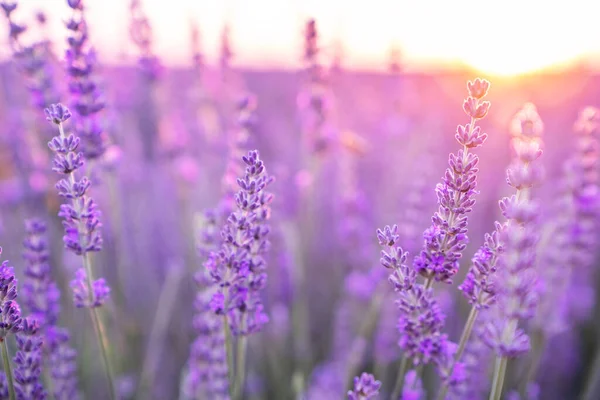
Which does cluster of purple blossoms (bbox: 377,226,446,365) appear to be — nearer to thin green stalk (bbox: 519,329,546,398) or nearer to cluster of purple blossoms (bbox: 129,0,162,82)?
thin green stalk (bbox: 519,329,546,398)

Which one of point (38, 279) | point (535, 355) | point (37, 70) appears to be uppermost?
point (37, 70)

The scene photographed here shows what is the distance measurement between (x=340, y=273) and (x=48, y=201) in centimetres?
183

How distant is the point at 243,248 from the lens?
1.34 m

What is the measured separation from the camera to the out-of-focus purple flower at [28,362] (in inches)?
54.7

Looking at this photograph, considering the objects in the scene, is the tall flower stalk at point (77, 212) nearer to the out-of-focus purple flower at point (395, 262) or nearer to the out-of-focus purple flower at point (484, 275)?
the out-of-focus purple flower at point (395, 262)

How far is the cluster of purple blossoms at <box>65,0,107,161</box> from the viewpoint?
183 centimetres

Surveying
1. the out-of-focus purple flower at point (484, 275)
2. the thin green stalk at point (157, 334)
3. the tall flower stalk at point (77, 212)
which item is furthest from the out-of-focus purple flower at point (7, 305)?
the thin green stalk at point (157, 334)

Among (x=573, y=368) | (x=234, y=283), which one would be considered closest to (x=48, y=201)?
(x=234, y=283)

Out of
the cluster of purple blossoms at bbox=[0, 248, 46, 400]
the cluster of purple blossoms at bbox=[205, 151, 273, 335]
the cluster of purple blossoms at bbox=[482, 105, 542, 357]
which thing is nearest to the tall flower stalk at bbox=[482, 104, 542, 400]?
the cluster of purple blossoms at bbox=[482, 105, 542, 357]

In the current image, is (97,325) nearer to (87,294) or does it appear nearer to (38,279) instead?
(87,294)

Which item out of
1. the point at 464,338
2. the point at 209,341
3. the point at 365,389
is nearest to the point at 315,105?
the point at 209,341

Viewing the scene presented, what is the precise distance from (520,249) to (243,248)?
2.14 feet

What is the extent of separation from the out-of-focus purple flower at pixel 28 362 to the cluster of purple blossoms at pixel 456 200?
1030mm

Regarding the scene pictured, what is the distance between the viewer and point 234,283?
1.33 m
